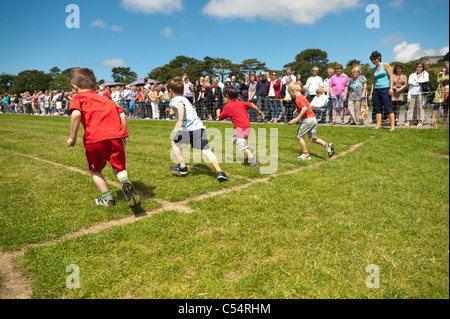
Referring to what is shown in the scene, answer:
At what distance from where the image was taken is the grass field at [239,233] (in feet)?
7.57

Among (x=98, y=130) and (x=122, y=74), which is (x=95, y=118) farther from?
(x=122, y=74)

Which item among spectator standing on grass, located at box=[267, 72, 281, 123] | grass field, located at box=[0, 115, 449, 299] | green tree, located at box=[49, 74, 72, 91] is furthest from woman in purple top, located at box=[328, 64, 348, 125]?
green tree, located at box=[49, 74, 72, 91]

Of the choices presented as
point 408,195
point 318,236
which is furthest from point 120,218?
point 408,195

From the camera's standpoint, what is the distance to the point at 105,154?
3.84 metres

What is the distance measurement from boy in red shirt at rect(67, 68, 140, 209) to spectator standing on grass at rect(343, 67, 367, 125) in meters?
10.2

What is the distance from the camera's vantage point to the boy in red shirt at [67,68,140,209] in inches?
144

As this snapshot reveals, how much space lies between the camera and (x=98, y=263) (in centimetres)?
264

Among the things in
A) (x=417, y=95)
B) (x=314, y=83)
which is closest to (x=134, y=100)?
(x=314, y=83)

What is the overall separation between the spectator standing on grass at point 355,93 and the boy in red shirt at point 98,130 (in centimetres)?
1020

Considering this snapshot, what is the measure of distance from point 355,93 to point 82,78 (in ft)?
34.6

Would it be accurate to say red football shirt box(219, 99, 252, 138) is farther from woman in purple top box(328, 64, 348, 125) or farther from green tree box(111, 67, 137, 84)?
green tree box(111, 67, 137, 84)

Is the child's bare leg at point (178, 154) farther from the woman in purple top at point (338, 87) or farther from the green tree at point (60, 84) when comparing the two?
the green tree at point (60, 84)

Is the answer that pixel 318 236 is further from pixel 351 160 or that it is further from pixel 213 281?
pixel 351 160

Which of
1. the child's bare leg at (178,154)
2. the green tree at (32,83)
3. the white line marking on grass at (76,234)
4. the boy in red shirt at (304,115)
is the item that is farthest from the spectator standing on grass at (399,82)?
the green tree at (32,83)
